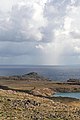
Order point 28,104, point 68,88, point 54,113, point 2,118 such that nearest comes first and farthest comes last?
1. point 2,118
2. point 54,113
3. point 28,104
4. point 68,88

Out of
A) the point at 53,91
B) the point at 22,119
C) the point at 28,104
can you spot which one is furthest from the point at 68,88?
the point at 22,119

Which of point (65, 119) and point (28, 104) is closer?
point (65, 119)

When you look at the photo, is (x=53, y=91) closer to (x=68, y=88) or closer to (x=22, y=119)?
(x=68, y=88)

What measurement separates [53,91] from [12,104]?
64.1m

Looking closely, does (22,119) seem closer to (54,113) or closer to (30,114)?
(30,114)

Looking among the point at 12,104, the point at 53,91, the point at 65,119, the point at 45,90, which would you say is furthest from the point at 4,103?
the point at 53,91

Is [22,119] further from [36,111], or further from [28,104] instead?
[28,104]

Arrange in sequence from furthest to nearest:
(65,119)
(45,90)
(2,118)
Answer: (45,90)
(65,119)
(2,118)

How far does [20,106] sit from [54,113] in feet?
13.7

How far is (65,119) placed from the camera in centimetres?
3238

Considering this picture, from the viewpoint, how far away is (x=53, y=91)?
99.8 m

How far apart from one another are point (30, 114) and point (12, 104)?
3.63 metres

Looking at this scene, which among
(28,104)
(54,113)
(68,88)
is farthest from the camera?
(68,88)

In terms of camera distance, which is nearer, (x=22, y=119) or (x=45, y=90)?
(x=22, y=119)
